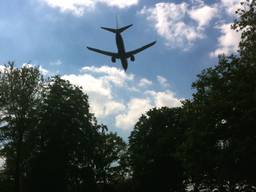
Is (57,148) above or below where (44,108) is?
below

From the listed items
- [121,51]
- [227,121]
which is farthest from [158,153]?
[121,51]

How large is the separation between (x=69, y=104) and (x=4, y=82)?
10720mm

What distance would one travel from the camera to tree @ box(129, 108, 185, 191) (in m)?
73.7

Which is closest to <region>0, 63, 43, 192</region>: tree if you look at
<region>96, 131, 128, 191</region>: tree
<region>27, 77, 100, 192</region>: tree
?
<region>27, 77, 100, 192</region>: tree

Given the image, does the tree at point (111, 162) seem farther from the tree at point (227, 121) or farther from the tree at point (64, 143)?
the tree at point (227, 121)

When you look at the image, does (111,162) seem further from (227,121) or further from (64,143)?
(227,121)

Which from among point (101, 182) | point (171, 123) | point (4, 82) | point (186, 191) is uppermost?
point (4, 82)

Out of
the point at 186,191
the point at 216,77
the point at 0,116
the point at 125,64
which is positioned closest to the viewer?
the point at 125,64

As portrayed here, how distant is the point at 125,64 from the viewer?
41.3m

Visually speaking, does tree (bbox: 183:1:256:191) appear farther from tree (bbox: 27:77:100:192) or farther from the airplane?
tree (bbox: 27:77:100:192)

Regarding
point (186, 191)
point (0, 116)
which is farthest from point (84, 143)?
point (186, 191)

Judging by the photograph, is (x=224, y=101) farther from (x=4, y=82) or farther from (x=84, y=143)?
(x=4, y=82)

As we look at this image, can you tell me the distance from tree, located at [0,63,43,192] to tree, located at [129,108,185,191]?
809 inches

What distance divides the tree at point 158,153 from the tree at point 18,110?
20.6m
